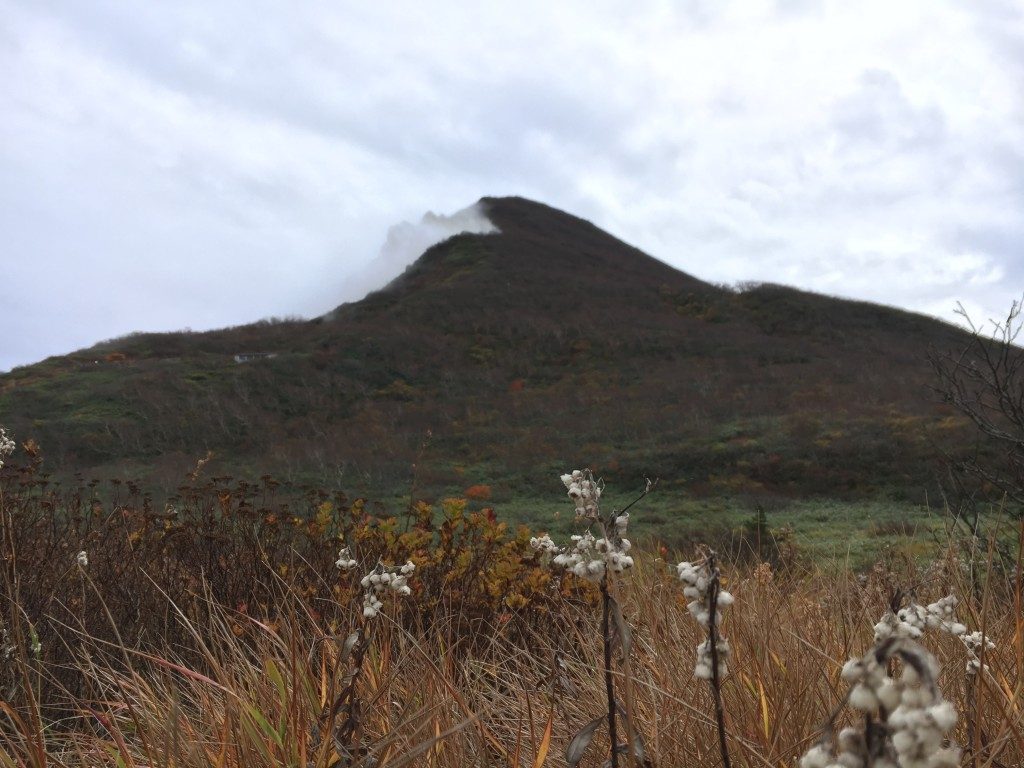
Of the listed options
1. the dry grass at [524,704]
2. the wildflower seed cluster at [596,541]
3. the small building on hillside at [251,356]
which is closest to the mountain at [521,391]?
the small building on hillside at [251,356]

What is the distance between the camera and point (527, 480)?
55.4 ft

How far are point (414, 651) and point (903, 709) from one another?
2498 mm

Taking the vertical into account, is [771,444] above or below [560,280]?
below

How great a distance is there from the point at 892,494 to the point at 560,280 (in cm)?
3070

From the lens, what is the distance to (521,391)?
93.3 ft

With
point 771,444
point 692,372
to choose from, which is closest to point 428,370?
point 692,372

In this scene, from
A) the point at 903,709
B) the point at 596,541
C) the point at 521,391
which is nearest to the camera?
the point at 903,709

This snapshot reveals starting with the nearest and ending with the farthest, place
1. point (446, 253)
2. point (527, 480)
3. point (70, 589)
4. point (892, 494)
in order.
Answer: point (70, 589)
point (892, 494)
point (527, 480)
point (446, 253)

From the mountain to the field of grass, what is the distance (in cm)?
915

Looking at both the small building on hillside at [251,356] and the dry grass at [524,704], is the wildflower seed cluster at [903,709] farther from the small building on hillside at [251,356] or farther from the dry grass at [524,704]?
the small building on hillside at [251,356]

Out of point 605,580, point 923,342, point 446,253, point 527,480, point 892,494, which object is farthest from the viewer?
point 446,253

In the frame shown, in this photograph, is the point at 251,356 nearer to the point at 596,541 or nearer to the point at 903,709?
the point at 596,541

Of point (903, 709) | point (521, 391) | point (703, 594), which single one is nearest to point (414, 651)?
point (703, 594)

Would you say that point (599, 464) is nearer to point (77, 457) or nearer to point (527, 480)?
point (527, 480)
